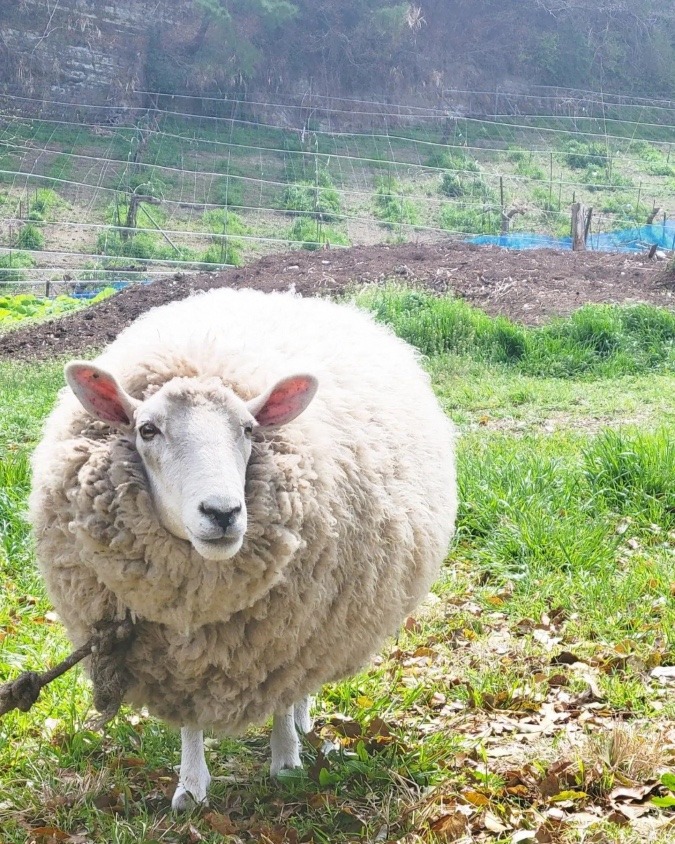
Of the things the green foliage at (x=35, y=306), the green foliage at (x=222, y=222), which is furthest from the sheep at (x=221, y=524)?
the green foliage at (x=222, y=222)

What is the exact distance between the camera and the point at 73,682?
10.8ft

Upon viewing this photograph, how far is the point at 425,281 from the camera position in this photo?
10.9 meters

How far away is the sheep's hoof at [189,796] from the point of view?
266cm

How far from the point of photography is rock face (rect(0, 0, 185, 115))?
63.1ft

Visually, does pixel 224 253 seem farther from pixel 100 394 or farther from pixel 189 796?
pixel 189 796

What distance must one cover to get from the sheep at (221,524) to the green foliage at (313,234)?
1228cm

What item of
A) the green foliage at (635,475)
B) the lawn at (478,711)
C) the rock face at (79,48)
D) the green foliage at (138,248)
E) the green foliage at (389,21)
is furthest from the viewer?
the green foliage at (389,21)

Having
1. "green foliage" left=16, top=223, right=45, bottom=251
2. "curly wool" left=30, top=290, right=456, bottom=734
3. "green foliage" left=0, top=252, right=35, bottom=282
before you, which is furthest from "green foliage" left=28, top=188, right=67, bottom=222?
"curly wool" left=30, top=290, right=456, bottom=734

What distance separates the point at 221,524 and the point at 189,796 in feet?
3.38

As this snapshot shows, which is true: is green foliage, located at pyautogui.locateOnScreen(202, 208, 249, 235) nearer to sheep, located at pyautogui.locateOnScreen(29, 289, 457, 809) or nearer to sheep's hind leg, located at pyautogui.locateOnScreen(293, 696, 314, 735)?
sheep, located at pyautogui.locateOnScreen(29, 289, 457, 809)

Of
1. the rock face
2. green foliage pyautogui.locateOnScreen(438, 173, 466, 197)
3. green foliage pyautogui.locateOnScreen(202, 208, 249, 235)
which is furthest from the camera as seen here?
the rock face

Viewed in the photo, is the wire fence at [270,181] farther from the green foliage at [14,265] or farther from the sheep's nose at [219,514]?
the sheep's nose at [219,514]

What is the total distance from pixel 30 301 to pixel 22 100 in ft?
27.3

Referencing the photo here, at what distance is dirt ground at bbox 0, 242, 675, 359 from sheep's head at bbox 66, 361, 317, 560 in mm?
7281
